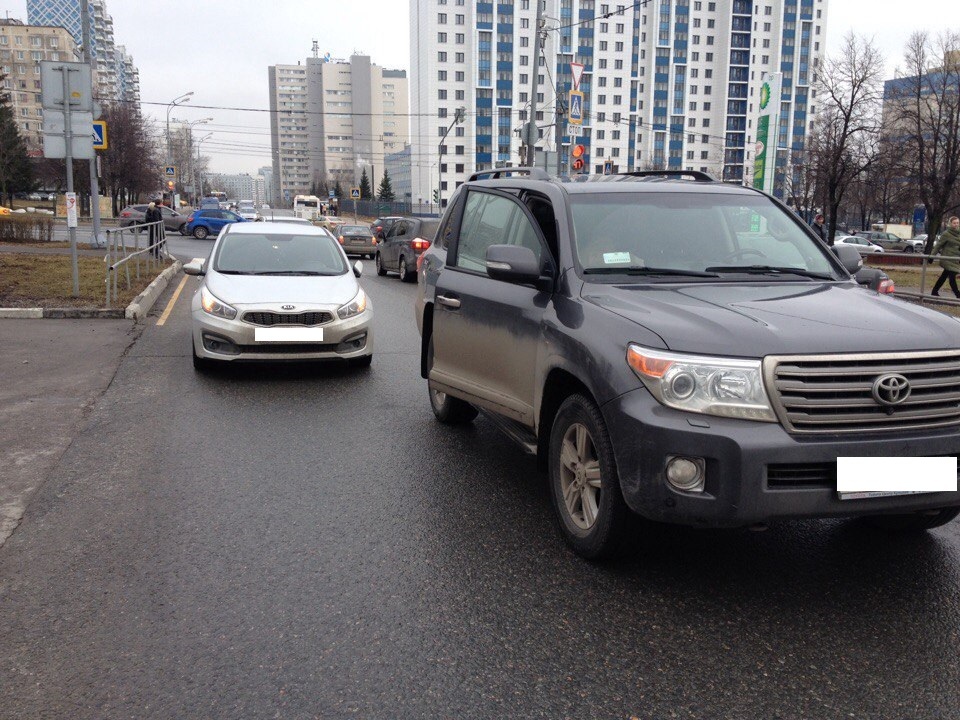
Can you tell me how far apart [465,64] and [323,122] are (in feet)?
237

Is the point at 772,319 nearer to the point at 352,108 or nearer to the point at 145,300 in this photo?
the point at 145,300

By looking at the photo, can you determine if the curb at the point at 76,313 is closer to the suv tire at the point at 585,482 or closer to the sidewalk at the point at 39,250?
the suv tire at the point at 585,482

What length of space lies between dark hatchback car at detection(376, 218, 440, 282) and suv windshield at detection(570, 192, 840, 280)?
16.4m

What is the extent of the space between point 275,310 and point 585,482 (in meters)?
5.19

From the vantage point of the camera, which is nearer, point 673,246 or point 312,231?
point 673,246

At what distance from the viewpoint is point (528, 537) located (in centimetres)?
441

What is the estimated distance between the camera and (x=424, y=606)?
3.61m

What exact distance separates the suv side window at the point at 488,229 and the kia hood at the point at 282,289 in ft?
10.1

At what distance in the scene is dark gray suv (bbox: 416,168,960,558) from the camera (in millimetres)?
3389

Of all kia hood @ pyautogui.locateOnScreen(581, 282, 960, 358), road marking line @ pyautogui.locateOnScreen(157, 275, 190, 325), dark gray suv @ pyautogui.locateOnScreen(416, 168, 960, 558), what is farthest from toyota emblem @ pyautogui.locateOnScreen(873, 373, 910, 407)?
road marking line @ pyautogui.locateOnScreen(157, 275, 190, 325)

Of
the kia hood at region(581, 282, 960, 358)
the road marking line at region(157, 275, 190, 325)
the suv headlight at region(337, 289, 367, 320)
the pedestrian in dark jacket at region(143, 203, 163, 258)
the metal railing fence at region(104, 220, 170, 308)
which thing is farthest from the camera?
the pedestrian in dark jacket at region(143, 203, 163, 258)

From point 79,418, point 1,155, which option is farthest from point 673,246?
point 1,155

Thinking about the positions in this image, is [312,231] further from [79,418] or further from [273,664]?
[273,664]

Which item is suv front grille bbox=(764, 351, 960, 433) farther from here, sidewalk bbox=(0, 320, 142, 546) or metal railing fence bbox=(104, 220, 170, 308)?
metal railing fence bbox=(104, 220, 170, 308)
